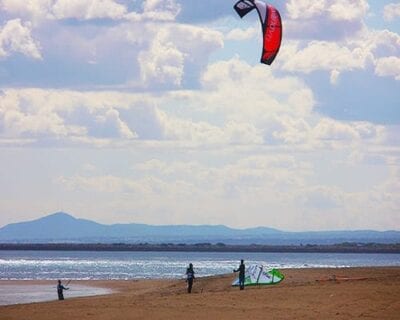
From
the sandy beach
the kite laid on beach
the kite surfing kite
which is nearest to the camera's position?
the kite surfing kite

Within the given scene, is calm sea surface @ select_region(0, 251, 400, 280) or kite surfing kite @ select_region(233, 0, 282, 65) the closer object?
kite surfing kite @ select_region(233, 0, 282, 65)

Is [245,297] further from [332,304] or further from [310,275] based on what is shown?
[310,275]

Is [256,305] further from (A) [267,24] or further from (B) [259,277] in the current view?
(A) [267,24]

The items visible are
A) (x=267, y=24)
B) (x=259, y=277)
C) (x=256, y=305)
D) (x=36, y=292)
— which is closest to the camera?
(x=267, y=24)

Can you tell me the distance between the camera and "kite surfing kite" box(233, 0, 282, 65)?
2123cm

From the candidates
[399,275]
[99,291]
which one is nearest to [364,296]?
[399,275]

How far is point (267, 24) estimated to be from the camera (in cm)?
2183

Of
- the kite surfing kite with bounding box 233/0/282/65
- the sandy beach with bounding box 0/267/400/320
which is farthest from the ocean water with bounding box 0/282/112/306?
the kite surfing kite with bounding box 233/0/282/65

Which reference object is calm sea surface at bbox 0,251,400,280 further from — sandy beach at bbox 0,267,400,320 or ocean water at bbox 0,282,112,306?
sandy beach at bbox 0,267,400,320

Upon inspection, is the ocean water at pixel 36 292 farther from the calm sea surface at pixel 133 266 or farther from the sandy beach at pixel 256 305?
the calm sea surface at pixel 133 266

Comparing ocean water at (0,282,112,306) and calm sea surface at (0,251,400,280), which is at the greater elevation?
calm sea surface at (0,251,400,280)

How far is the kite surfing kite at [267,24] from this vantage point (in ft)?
69.7

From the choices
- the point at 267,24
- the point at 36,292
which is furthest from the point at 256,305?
the point at 36,292

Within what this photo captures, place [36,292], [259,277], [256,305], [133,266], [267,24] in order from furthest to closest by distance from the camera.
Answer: [133,266], [36,292], [259,277], [256,305], [267,24]
